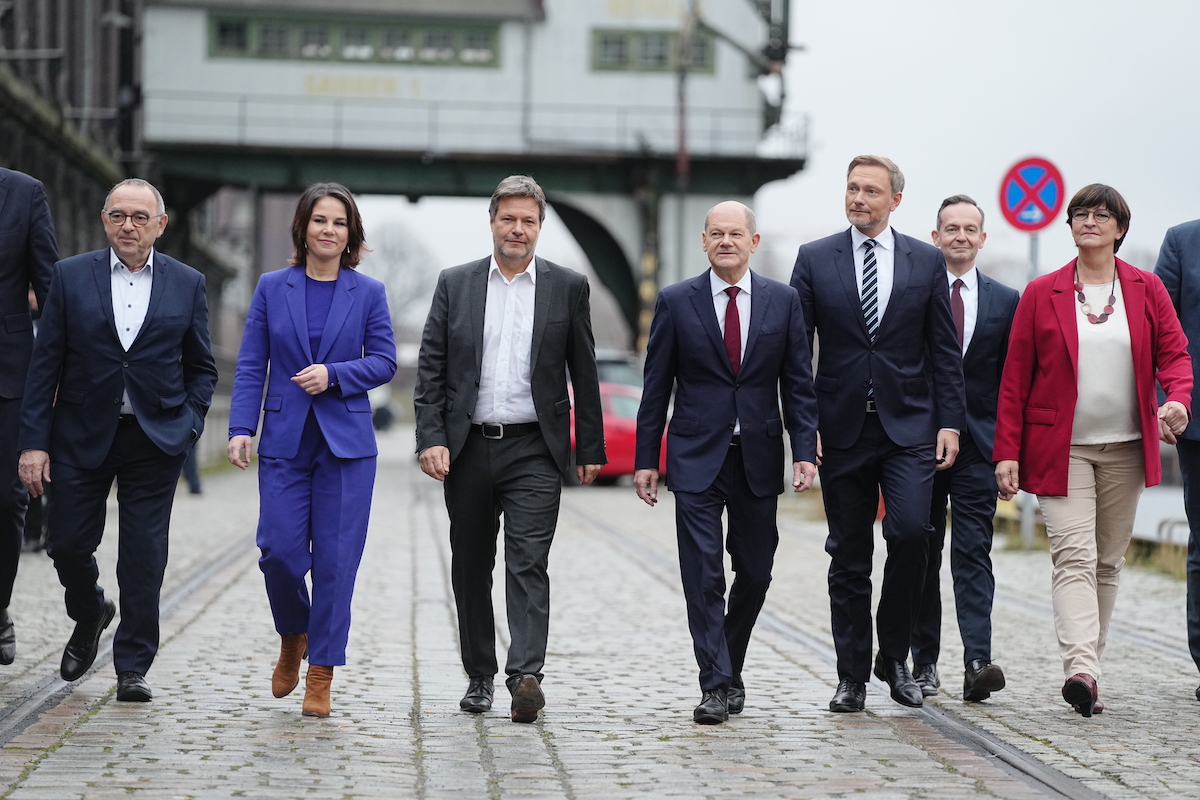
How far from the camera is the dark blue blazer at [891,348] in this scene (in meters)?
7.03

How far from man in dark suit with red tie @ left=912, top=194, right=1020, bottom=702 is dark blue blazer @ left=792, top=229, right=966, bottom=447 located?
0.89ft

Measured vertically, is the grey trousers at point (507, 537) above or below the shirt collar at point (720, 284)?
below

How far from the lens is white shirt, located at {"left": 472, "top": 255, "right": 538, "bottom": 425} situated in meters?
6.93

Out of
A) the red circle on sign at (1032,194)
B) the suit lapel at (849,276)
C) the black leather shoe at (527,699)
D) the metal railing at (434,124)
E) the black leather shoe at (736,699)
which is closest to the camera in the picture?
the black leather shoe at (527,699)

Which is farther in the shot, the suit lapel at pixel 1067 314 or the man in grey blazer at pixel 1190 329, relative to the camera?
the man in grey blazer at pixel 1190 329

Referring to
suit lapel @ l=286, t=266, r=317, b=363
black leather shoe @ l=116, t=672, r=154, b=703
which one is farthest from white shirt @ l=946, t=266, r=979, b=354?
black leather shoe @ l=116, t=672, r=154, b=703

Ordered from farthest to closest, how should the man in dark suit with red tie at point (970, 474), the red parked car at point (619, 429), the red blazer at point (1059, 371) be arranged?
the red parked car at point (619, 429) → the man in dark suit with red tie at point (970, 474) → the red blazer at point (1059, 371)

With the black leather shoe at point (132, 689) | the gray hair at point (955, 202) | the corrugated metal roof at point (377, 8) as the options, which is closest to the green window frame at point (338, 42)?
the corrugated metal roof at point (377, 8)

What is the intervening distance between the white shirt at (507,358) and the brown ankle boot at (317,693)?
1140 mm

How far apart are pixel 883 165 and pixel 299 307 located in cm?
240

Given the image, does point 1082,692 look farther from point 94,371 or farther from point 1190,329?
point 94,371

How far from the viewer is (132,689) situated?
6.93 metres

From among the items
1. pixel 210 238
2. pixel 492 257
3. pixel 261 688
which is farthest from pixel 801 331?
pixel 210 238

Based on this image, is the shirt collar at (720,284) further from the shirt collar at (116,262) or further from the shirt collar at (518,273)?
the shirt collar at (116,262)
